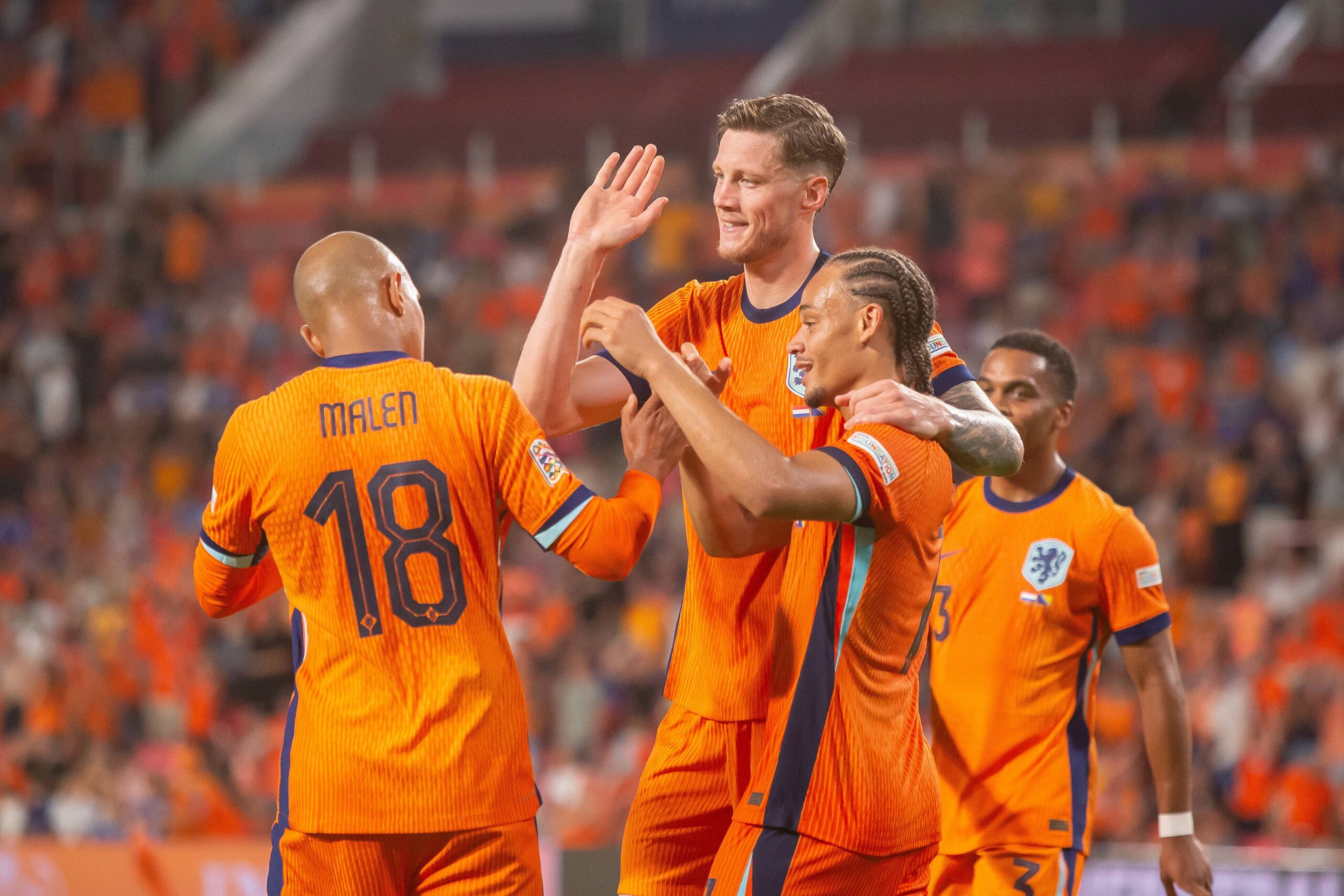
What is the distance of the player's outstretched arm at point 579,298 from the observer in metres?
4.06

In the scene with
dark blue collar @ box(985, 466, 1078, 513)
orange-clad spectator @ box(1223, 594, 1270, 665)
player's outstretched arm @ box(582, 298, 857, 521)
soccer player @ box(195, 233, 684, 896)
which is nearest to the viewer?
player's outstretched arm @ box(582, 298, 857, 521)

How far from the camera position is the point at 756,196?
4.05 meters

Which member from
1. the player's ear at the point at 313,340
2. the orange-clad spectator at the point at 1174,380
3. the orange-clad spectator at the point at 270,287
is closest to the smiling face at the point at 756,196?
the player's ear at the point at 313,340

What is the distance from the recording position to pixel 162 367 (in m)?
15.3

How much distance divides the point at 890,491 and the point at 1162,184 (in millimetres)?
11731

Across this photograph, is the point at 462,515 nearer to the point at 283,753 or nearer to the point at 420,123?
the point at 283,753

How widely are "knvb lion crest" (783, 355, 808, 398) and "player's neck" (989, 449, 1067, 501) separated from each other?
1.33m

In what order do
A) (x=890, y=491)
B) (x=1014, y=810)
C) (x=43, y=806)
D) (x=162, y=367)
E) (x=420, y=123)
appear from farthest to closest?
(x=420, y=123) → (x=162, y=367) → (x=43, y=806) → (x=1014, y=810) → (x=890, y=491)

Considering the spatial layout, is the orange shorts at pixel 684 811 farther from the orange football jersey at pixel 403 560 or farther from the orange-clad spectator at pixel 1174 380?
the orange-clad spectator at pixel 1174 380

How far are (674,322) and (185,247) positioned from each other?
13698mm

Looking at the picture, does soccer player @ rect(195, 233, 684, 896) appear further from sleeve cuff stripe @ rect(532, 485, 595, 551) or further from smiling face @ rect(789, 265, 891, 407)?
smiling face @ rect(789, 265, 891, 407)

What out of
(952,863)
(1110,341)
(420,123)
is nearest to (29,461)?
(420,123)

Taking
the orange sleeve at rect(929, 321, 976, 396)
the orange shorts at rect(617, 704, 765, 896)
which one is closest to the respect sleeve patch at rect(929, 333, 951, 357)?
the orange sleeve at rect(929, 321, 976, 396)

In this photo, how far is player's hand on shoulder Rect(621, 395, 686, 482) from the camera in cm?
382
